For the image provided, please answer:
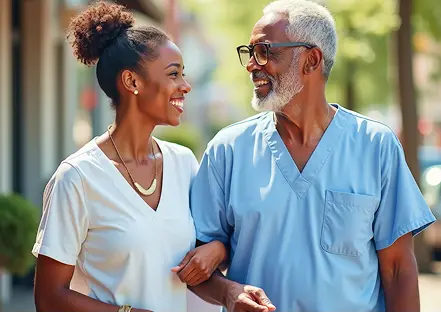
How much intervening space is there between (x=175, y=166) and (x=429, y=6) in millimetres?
9211

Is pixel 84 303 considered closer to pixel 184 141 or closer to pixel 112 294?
pixel 112 294

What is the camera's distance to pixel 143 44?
335 cm

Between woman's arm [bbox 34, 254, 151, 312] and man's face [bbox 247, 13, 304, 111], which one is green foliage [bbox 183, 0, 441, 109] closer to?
man's face [bbox 247, 13, 304, 111]

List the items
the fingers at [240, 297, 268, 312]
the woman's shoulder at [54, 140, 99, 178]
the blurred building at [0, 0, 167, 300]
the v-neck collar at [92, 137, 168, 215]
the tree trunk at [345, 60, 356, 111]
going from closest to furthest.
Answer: the fingers at [240, 297, 268, 312]
the woman's shoulder at [54, 140, 99, 178]
the v-neck collar at [92, 137, 168, 215]
the blurred building at [0, 0, 167, 300]
the tree trunk at [345, 60, 356, 111]

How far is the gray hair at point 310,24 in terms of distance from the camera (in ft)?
11.1

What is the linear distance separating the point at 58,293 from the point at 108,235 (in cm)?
28

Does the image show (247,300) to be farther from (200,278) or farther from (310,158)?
(310,158)

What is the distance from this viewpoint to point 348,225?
10.7ft

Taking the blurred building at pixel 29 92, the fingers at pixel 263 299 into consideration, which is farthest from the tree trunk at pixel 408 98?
the fingers at pixel 263 299

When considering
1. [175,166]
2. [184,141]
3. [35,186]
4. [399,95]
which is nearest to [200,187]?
[175,166]

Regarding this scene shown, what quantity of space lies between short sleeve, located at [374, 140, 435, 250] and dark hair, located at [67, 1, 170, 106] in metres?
1.02

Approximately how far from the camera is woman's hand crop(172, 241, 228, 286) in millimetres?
3242

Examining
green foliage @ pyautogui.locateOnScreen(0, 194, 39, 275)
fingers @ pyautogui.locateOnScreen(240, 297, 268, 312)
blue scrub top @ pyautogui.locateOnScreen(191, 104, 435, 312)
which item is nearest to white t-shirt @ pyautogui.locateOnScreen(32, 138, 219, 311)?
blue scrub top @ pyautogui.locateOnScreen(191, 104, 435, 312)

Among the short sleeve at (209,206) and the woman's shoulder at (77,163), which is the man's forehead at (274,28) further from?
the woman's shoulder at (77,163)
